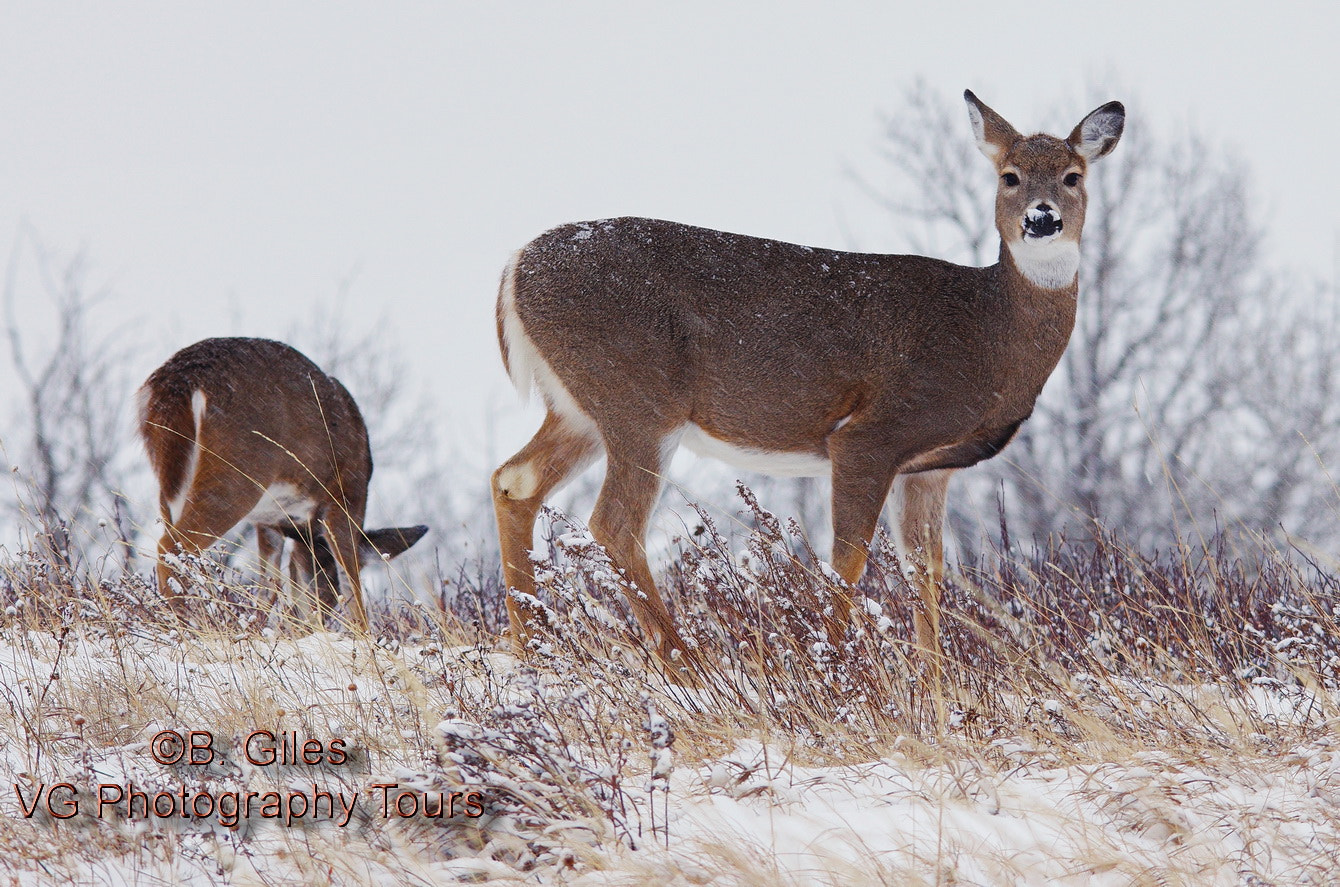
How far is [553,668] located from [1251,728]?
2061mm

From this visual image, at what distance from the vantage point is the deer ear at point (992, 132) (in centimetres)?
627

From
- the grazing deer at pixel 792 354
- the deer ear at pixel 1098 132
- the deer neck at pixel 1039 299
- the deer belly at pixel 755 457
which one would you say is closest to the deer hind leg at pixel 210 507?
the grazing deer at pixel 792 354

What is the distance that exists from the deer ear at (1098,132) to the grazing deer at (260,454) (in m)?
4.06

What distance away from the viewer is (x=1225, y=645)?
5.35 m

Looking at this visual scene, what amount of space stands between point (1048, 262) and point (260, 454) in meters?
4.78

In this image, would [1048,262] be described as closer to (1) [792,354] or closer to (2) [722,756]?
(1) [792,354]

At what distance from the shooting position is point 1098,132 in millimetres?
6289

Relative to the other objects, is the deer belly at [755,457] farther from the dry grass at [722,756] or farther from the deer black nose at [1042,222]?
the deer black nose at [1042,222]

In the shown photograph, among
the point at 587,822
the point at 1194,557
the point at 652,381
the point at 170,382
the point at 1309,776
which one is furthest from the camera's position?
the point at 1194,557

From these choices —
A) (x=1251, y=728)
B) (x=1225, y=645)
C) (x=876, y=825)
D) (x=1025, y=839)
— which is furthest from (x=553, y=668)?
(x=1225, y=645)

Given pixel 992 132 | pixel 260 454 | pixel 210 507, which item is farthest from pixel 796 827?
pixel 260 454

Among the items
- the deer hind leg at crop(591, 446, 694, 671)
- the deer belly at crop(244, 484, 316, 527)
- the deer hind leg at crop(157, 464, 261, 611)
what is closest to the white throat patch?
the deer hind leg at crop(591, 446, 694, 671)

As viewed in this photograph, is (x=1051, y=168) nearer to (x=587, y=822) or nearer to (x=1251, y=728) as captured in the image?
(x=1251, y=728)

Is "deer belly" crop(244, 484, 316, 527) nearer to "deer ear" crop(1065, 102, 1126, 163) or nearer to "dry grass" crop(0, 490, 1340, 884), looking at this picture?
"dry grass" crop(0, 490, 1340, 884)
